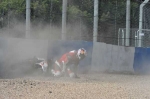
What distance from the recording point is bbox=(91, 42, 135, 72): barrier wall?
19.4 m

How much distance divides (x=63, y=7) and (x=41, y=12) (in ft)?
3.91

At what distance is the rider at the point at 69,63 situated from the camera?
1638 centimetres

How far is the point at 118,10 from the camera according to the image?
23.0m

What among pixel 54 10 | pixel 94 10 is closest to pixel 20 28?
pixel 54 10

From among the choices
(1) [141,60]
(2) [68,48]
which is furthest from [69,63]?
(1) [141,60]

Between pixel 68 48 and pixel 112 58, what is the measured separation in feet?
8.77

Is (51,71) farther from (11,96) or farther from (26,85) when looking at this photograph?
(11,96)

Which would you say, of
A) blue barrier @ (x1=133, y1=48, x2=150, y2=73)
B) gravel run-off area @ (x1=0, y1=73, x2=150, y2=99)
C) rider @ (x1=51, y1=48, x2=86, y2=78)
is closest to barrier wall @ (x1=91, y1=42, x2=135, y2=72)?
blue barrier @ (x1=133, y1=48, x2=150, y2=73)

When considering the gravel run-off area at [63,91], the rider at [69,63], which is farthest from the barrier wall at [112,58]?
the gravel run-off area at [63,91]

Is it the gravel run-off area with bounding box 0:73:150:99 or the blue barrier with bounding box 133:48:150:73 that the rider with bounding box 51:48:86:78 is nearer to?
the gravel run-off area with bounding box 0:73:150:99

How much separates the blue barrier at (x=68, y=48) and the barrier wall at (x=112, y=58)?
29 centimetres

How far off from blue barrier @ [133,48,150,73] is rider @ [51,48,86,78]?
17.1 feet

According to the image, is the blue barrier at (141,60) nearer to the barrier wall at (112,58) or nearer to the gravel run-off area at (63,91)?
the barrier wall at (112,58)

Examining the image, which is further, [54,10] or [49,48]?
[54,10]
